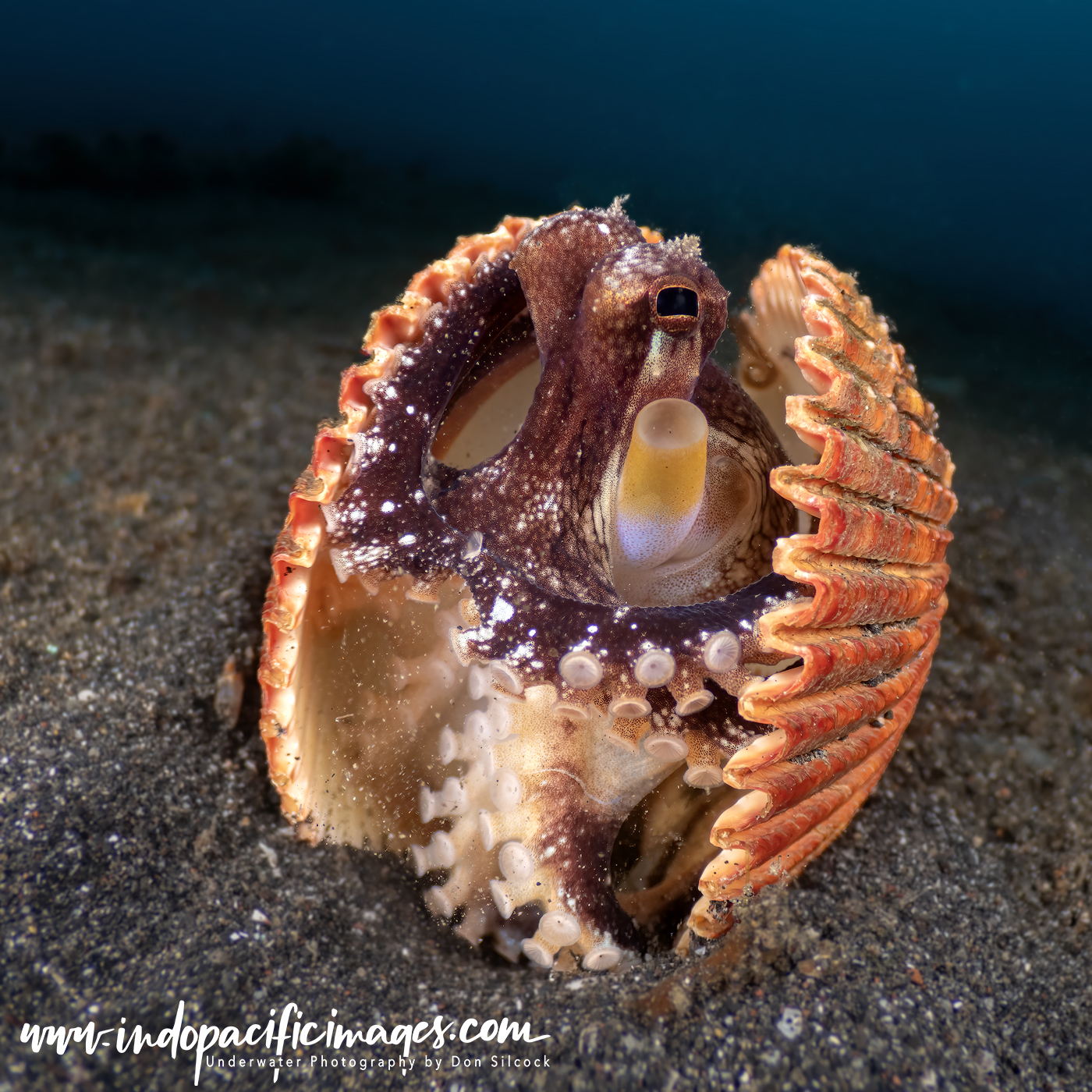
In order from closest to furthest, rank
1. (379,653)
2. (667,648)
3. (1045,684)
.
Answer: (667,648) < (379,653) < (1045,684)

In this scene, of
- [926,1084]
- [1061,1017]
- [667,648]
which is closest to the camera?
[926,1084]

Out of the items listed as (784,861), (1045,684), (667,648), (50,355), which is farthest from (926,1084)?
(50,355)

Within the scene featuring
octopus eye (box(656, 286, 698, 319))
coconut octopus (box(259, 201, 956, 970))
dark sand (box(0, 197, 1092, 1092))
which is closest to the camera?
dark sand (box(0, 197, 1092, 1092))

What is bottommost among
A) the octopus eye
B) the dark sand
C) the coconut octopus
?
the dark sand

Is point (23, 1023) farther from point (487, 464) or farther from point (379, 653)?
point (487, 464)

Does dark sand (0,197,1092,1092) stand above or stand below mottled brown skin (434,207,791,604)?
below

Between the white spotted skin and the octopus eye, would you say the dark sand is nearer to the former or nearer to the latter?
the white spotted skin

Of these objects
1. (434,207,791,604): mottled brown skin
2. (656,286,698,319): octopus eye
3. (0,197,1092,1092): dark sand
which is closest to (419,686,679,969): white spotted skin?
(0,197,1092,1092): dark sand

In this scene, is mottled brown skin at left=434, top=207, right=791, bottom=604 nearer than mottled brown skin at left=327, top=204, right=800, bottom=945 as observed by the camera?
No

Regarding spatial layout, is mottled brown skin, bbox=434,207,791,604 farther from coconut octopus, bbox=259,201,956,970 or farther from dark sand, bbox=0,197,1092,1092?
dark sand, bbox=0,197,1092,1092

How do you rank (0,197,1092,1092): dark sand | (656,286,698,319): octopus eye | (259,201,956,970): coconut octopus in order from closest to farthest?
(0,197,1092,1092): dark sand → (259,201,956,970): coconut octopus → (656,286,698,319): octopus eye
